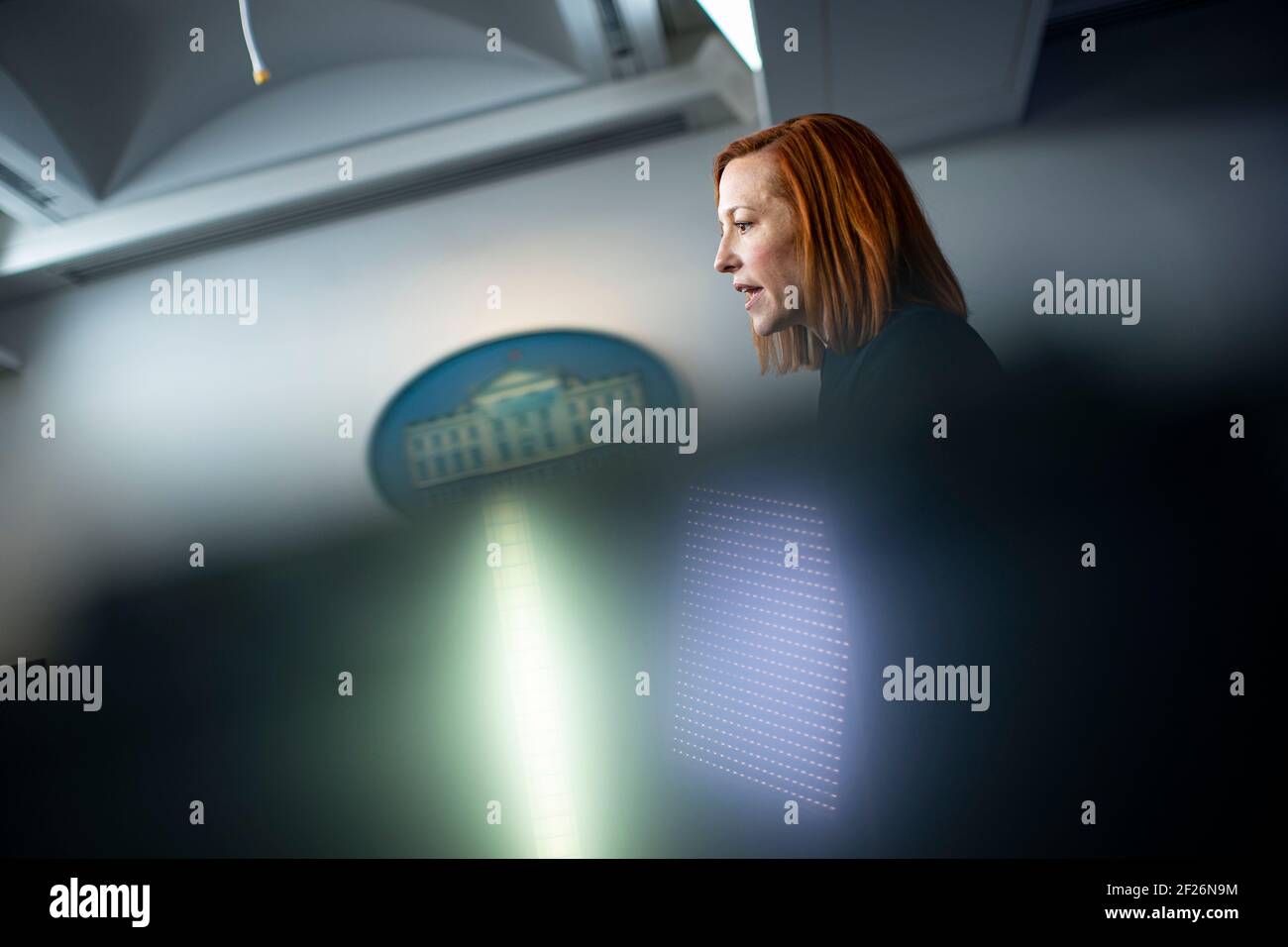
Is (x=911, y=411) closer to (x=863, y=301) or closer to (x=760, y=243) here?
(x=863, y=301)

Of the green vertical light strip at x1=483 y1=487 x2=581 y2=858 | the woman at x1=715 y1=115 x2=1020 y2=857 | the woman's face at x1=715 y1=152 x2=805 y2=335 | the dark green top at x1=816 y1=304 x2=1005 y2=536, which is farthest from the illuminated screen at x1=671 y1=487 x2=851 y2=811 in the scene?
the woman's face at x1=715 y1=152 x2=805 y2=335

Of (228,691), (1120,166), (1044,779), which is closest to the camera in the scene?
(1044,779)

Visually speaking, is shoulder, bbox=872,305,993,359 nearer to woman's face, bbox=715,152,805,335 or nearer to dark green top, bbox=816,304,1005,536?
dark green top, bbox=816,304,1005,536

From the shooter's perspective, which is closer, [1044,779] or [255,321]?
[1044,779]

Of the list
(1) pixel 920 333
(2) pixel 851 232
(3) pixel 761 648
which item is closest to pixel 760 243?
(2) pixel 851 232

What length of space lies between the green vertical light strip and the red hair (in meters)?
0.88

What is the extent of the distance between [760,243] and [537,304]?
643 mm

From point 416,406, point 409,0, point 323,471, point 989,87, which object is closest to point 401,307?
point 416,406

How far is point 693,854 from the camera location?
8.60 feet

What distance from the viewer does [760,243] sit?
8.55 feet

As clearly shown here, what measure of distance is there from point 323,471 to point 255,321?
0.49m

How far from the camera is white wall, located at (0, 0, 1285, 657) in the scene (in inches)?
105
